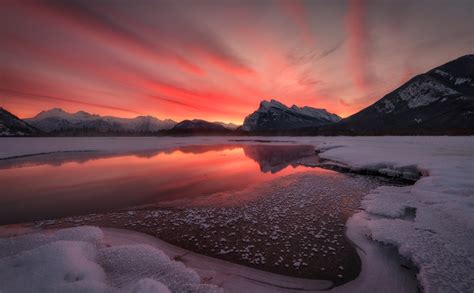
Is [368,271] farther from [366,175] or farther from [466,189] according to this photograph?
[366,175]

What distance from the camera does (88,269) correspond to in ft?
13.7

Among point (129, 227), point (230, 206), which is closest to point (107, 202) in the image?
point (129, 227)

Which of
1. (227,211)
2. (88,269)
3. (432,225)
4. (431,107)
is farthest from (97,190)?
(431,107)

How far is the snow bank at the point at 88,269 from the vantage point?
3643mm

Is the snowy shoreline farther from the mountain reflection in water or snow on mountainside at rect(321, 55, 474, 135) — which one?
snow on mountainside at rect(321, 55, 474, 135)

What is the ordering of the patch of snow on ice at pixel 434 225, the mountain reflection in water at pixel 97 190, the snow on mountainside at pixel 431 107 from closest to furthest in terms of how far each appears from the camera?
the patch of snow on ice at pixel 434 225
the mountain reflection in water at pixel 97 190
the snow on mountainside at pixel 431 107

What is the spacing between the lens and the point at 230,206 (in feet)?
30.2

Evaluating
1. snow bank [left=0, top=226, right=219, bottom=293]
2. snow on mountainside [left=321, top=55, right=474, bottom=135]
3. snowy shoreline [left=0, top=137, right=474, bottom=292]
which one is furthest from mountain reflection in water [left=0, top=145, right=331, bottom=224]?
snow on mountainside [left=321, top=55, right=474, bottom=135]

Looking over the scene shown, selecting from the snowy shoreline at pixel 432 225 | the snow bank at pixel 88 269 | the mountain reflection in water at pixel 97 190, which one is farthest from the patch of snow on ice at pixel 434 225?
the mountain reflection in water at pixel 97 190

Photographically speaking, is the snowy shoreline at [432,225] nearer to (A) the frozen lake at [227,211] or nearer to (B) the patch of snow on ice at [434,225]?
(B) the patch of snow on ice at [434,225]

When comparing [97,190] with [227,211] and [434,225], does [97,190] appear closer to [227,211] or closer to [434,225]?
[227,211]

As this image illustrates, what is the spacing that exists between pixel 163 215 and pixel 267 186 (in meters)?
6.28

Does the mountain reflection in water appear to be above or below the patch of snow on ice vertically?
below

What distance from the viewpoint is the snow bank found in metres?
3.64
